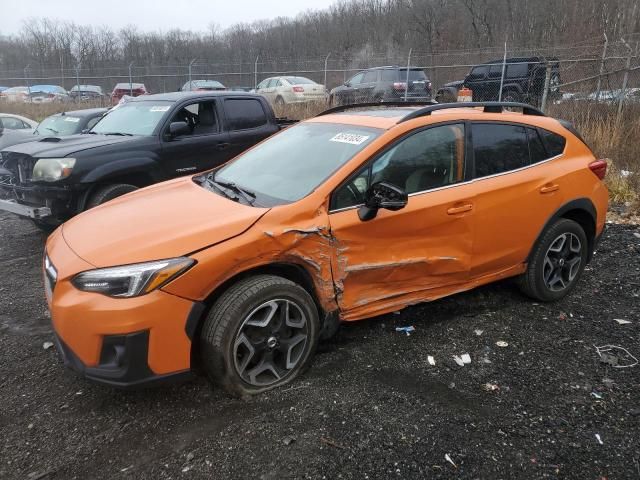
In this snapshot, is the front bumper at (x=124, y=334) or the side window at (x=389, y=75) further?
the side window at (x=389, y=75)

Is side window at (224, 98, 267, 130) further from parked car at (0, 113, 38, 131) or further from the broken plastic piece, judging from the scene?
parked car at (0, 113, 38, 131)

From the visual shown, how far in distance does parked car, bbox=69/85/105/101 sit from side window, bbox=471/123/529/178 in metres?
25.3

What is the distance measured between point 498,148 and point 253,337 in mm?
2352

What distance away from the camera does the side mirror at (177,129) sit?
6.38m

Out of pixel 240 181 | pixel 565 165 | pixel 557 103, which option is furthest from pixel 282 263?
pixel 557 103

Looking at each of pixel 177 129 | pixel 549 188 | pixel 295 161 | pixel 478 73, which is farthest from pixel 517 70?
pixel 295 161

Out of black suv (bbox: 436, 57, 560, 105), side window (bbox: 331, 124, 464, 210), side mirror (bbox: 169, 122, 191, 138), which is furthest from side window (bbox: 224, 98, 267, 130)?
black suv (bbox: 436, 57, 560, 105)

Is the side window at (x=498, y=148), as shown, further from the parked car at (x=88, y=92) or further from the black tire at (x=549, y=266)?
the parked car at (x=88, y=92)

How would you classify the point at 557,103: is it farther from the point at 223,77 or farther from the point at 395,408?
the point at 223,77

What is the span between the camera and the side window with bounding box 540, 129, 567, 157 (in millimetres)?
4039

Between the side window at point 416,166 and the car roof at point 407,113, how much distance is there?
0.10 m

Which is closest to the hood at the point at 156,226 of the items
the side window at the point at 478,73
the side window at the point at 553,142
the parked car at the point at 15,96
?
the side window at the point at 553,142

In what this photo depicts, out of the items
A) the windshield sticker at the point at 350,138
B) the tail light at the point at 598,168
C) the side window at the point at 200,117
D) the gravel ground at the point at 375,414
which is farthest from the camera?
the side window at the point at 200,117

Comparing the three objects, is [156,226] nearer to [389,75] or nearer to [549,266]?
[549,266]
